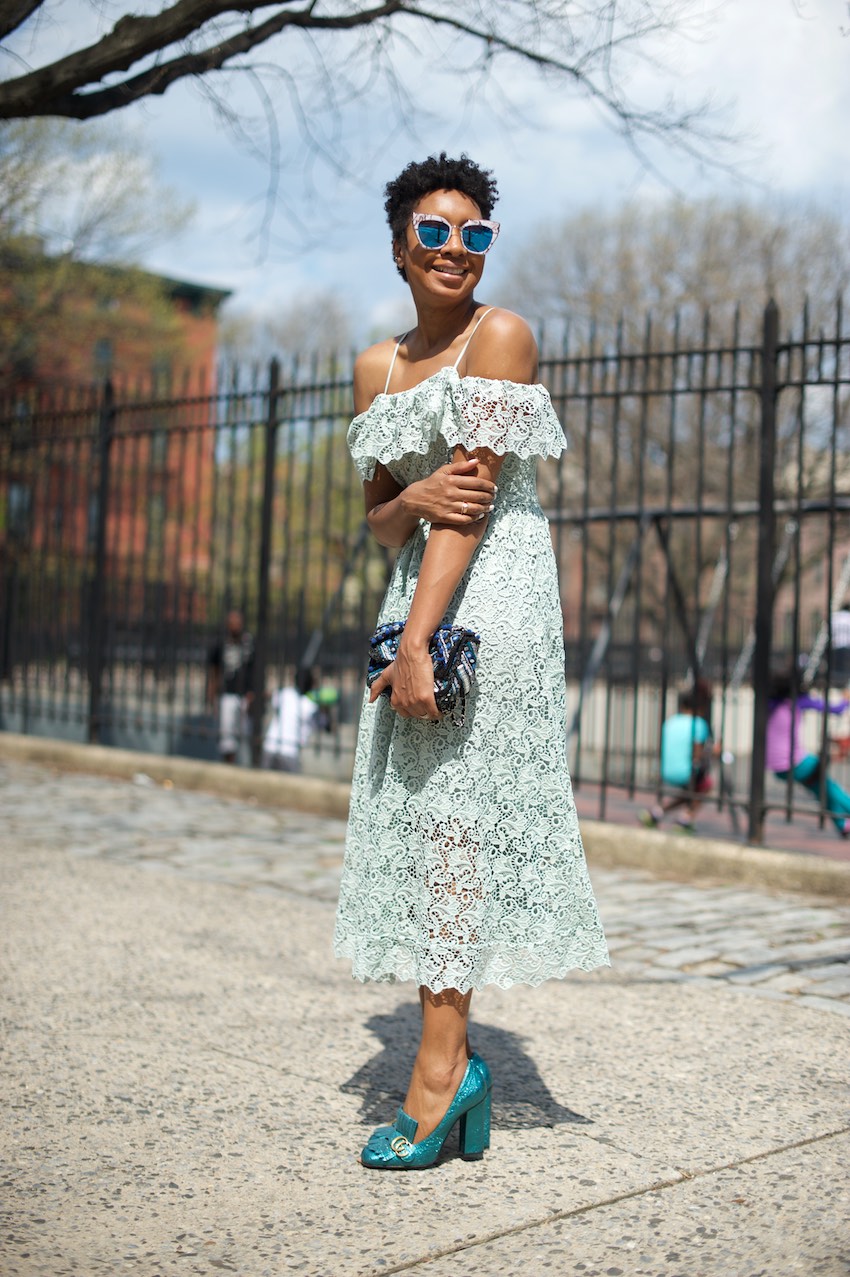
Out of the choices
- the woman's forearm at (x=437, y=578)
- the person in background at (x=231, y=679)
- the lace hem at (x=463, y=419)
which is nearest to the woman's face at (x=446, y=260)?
the lace hem at (x=463, y=419)

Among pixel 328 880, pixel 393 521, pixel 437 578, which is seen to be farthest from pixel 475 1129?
pixel 328 880

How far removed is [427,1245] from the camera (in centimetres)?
246

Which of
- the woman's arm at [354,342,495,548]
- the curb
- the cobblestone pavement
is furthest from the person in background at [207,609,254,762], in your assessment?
the woman's arm at [354,342,495,548]

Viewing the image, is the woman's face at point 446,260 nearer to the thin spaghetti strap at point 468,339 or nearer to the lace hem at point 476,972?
the thin spaghetti strap at point 468,339

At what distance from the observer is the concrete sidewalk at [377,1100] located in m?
2.48

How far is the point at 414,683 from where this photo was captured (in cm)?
273

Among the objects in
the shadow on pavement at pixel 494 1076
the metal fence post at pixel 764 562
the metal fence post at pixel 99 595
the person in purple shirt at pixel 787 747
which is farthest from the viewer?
the metal fence post at pixel 99 595

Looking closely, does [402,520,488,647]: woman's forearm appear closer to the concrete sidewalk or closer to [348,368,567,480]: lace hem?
[348,368,567,480]: lace hem

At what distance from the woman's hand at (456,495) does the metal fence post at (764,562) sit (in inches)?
Result: 165

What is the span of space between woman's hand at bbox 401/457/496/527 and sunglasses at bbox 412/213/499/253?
498mm

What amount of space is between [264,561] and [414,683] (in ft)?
22.7

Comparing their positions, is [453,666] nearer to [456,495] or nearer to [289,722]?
[456,495]

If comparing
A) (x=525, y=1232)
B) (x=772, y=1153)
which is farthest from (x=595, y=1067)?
(x=525, y=1232)

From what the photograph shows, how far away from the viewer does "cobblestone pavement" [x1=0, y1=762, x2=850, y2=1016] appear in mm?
4773
